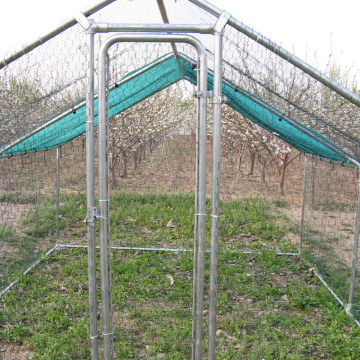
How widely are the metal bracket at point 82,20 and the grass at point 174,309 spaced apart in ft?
7.37

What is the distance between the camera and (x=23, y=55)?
2.29 meters

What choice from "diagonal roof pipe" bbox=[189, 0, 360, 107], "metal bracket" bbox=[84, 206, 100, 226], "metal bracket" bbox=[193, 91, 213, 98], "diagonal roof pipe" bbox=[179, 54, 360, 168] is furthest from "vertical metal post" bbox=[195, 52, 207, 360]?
"diagonal roof pipe" bbox=[179, 54, 360, 168]

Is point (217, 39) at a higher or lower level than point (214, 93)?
higher

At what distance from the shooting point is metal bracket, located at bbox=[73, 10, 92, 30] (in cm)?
209

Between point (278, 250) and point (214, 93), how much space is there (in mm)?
4232

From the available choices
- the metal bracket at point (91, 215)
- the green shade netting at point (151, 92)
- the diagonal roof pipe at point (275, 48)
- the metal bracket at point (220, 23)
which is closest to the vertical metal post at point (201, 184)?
the metal bracket at point (220, 23)

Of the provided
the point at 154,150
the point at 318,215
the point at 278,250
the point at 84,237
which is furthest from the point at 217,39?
the point at 154,150

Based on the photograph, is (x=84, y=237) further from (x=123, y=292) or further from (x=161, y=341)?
(x=161, y=341)

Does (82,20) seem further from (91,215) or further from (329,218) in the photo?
(329,218)

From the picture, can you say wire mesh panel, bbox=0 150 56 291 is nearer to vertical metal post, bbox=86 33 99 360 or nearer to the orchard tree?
vertical metal post, bbox=86 33 99 360

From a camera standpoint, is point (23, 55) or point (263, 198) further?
point (263, 198)

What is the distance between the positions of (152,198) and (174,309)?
490 cm

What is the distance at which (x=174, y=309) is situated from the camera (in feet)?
12.1

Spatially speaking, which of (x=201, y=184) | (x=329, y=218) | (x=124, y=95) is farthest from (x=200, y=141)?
(x=329, y=218)
